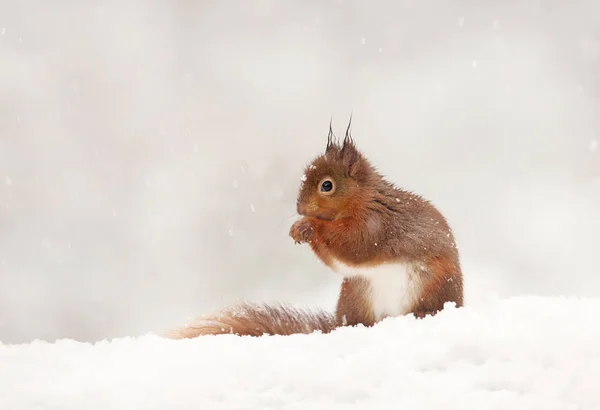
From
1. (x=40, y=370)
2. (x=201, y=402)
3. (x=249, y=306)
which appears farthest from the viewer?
(x=249, y=306)

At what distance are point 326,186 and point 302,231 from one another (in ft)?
0.52

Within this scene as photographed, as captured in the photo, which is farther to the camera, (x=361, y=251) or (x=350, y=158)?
(x=350, y=158)

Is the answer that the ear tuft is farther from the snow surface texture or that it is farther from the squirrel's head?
the snow surface texture

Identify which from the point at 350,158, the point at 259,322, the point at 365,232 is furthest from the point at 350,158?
the point at 259,322

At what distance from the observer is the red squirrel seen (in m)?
2.07

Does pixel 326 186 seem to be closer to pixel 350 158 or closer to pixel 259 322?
pixel 350 158

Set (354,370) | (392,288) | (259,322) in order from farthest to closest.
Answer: (259,322) → (392,288) → (354,370)

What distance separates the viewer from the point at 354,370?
4.25ft

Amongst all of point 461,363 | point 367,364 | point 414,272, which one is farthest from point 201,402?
point 414,272

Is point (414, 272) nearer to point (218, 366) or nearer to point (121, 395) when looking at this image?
point (218, 366)

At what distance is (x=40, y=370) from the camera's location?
142 centimetres

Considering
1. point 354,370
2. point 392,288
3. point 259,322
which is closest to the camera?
point 354,370

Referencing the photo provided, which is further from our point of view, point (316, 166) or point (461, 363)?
point (316, 166)

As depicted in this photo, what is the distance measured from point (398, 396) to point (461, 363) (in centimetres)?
17
